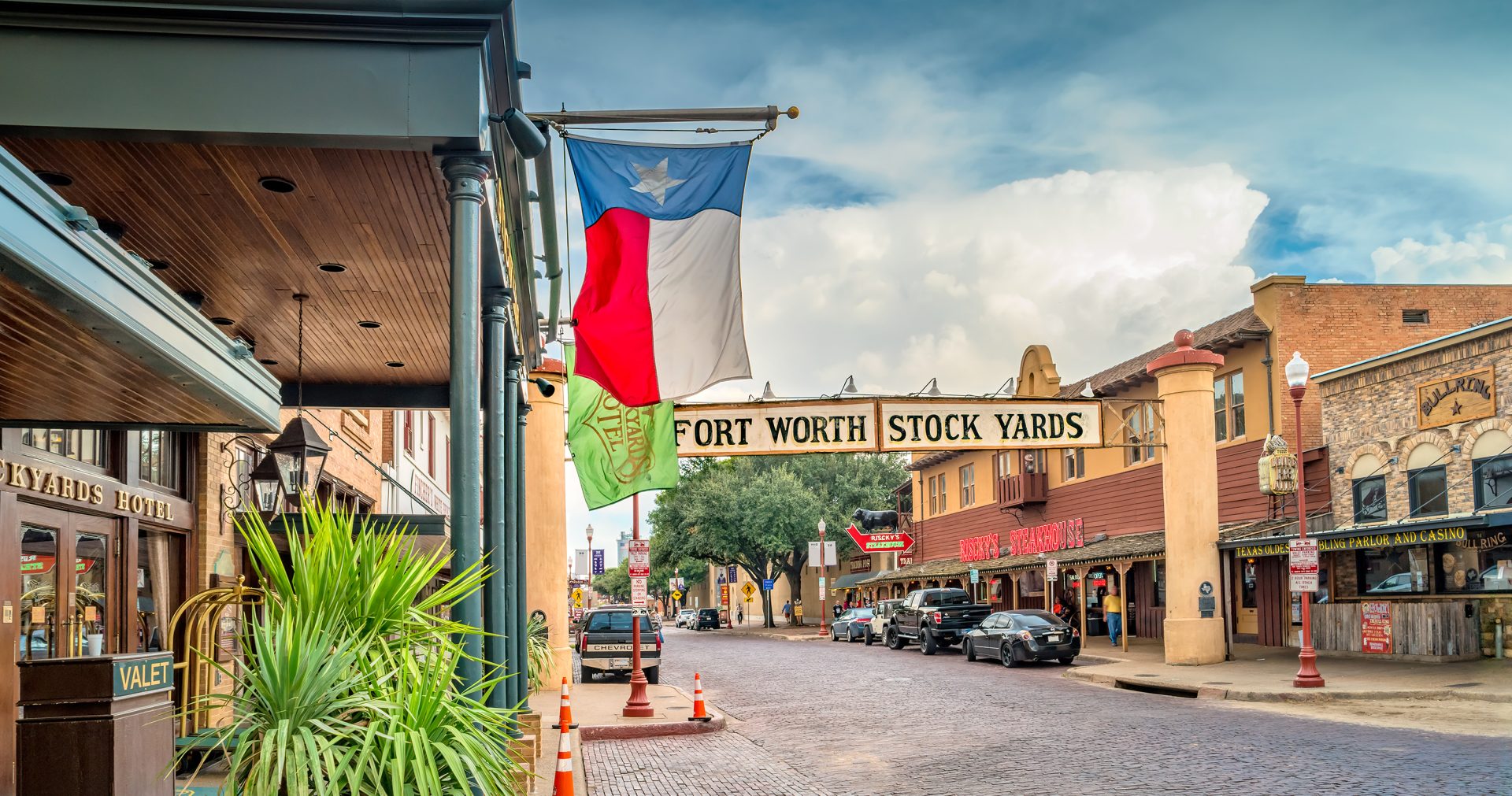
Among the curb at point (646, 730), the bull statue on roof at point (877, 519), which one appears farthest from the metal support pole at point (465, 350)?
the bull statue on roof at point (877, 519)

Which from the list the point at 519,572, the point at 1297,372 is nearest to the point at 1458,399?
the point at 1297,372

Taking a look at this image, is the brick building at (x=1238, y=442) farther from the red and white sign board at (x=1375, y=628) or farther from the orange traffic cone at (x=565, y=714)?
the orange traffic cone at (x=565, y=714)

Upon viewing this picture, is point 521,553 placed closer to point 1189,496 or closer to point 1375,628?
point 1189,496

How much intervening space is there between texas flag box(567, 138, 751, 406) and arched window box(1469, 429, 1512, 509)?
18.6 metres

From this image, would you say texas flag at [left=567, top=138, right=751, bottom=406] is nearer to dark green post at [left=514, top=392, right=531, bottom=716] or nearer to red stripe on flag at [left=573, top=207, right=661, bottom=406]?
red stripe on flag at [left=573, top=207, right=661, bottom=406]

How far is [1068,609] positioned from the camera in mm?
41250

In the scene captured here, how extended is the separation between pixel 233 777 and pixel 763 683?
21.2 m

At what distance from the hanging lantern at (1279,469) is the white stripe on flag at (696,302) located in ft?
72.7

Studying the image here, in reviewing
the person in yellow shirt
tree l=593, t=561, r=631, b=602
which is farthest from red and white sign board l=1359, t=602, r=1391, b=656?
tree l=593, t=561, r=631, b=602

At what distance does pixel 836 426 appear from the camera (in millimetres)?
23844

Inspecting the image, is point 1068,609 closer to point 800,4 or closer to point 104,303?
point 800,4

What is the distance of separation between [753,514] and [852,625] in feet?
60.5

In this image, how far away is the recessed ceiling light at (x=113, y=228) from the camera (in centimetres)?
855

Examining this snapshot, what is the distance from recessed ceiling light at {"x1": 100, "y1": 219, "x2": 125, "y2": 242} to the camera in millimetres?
8555
